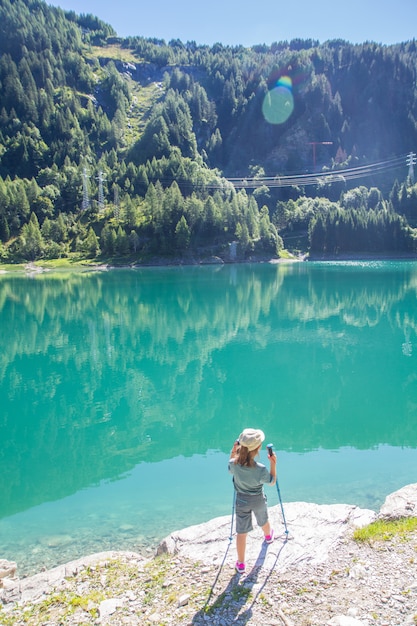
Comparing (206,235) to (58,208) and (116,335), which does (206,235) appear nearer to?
(58,208)

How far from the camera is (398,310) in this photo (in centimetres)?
5091

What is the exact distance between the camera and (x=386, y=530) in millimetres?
9516

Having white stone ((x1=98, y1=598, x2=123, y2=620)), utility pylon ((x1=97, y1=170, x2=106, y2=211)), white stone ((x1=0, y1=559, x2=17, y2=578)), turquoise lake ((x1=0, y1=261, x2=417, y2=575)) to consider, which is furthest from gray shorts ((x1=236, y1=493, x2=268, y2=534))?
utility pylon ((x1=97, y1=170, x2=106, y2=211))

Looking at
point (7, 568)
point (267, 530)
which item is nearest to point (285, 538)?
point (267, 530)

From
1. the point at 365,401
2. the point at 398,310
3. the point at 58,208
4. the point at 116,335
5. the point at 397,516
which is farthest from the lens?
the point at 58,208

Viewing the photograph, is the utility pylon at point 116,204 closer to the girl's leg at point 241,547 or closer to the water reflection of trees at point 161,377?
the water reflection of trees at point 161,377

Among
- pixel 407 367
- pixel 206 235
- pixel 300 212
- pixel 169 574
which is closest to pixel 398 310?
pixel 407 367

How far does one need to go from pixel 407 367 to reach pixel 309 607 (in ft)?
81.7

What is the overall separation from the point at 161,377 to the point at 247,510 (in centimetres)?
2097

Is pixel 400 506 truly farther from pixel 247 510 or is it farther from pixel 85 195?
pixel 85 195

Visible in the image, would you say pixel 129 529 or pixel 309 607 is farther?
pixel 129 529

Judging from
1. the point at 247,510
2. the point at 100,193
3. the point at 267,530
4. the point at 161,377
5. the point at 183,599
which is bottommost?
the point at 161,377

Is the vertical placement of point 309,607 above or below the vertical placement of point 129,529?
above

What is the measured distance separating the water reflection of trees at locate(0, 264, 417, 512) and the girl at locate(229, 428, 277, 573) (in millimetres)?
9157
